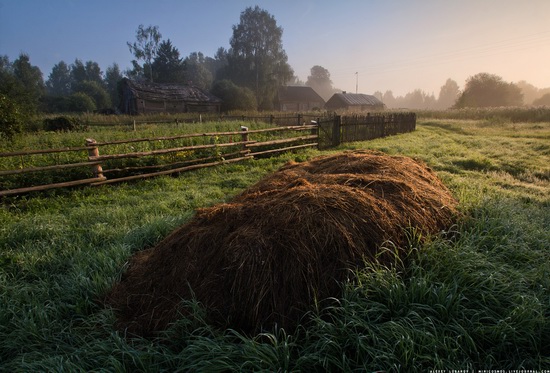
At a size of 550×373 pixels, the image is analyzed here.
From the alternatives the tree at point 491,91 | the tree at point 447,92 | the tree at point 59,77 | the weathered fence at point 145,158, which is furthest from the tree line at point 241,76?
the tree at point 447,92


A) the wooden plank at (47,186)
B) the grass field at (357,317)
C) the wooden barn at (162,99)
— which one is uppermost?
the wooden barn at (162,99)

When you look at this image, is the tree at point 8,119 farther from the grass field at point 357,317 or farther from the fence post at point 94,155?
the grass field at point 357,317

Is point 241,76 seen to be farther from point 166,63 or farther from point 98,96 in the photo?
point 98,96

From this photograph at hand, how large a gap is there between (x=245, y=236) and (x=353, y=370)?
4.19ft

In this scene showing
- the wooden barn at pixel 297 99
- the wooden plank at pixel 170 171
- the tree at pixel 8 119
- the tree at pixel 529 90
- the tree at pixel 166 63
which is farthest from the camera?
the tree at pixel 529 90

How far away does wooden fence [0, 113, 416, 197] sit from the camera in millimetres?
7480

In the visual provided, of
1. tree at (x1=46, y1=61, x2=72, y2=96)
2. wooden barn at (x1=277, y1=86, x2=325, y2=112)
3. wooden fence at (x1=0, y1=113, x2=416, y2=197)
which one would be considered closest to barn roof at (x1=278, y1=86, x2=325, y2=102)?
wooden barn at (x1=277, y1=86, x2=325, y2=112)

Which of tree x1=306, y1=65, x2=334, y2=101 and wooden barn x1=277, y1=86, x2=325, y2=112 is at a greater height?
tree x1=306, y1=65, x2=334, y2=101

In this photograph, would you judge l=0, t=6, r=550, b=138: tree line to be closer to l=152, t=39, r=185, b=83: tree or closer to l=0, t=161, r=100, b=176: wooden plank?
l=152, t=39, r=185, b=83: tree

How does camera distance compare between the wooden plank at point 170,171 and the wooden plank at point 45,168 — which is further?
the wooden plank at point 170,171

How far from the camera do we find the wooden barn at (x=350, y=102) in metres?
57.9

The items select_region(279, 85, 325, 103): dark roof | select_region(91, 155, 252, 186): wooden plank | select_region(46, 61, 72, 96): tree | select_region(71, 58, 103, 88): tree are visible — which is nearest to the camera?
select_region(91, 155, 252, 186): wooden plank

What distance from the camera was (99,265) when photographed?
3553 millimetres

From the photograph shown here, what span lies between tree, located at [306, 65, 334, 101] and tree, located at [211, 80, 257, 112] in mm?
99230
